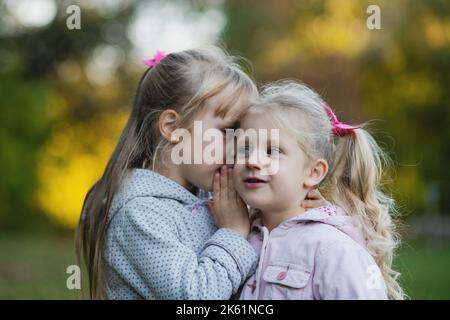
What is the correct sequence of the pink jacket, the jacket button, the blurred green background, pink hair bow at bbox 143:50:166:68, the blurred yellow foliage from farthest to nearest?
the blurred yellow foliage
the blurred green background
pink hair bow at bbox 143:50:166:68
the jacket button
the pink jacket

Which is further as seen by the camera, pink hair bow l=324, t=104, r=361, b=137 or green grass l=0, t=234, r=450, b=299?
green grass l=0, t=234, r=450, b=299

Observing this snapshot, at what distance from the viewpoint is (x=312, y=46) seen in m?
16.7

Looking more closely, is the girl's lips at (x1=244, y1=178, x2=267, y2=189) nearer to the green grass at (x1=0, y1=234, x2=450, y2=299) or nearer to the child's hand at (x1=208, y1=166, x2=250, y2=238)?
the child's hand at (x1=208, y1=166, x2=250, y2=238)

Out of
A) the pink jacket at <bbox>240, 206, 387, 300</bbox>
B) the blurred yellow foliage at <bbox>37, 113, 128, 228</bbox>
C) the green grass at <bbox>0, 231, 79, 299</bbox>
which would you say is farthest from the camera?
the blurred yellow foliage at <bbox>37, 113, 128, 228</bbox>

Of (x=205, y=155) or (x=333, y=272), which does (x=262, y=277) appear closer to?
(x=333, y=272)

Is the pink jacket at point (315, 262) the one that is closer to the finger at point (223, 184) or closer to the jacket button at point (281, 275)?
the jacket button at point (281, 275)

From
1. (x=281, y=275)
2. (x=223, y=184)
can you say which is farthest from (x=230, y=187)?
(x=281, y=275)

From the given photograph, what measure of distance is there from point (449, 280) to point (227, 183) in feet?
13.5

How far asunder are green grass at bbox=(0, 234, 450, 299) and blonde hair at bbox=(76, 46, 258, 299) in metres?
1.29

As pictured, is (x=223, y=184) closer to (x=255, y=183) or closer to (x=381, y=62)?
(x=255, y=183)

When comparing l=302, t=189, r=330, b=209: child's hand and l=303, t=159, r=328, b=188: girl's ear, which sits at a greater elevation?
l=303, t=159, r=328, b=188: girl's ear

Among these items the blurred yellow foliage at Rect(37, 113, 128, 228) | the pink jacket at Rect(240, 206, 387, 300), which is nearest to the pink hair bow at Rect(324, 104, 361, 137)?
the pink jacket at Rect(240, 206, 387, 300)

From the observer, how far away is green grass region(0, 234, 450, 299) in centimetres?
514

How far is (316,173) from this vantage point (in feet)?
8.22
